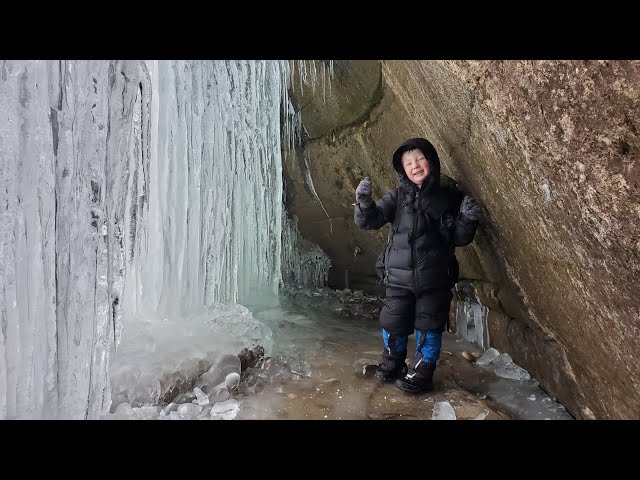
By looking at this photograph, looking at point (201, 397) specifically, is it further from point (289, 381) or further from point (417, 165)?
point (417, 165)

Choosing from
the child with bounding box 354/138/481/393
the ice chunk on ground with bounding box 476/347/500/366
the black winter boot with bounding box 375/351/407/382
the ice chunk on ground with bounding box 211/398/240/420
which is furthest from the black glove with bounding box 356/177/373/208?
the ice chunk on ground with bounding box 476/347/500/366

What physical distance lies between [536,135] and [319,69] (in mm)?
4110

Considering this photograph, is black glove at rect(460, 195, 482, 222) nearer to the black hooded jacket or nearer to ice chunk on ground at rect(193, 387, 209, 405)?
the black hooded jacket

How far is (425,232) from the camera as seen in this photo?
3.11 m

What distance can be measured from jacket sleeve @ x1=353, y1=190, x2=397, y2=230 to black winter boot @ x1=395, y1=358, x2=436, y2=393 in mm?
1141

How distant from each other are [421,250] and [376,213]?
472 millimetres

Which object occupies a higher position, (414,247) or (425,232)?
(425,232)

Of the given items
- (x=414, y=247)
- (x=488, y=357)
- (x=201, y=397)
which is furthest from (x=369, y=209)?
(x=488, y=357)

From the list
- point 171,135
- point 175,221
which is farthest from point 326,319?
point 171,135

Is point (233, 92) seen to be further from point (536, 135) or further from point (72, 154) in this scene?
point (536, 135)

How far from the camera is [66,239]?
233 cm

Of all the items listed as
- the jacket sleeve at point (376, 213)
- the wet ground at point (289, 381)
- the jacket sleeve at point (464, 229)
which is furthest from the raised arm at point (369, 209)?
the wet ground at point (289, 381)

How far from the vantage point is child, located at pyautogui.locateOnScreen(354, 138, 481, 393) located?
307 cm

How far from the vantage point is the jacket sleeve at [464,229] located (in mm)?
2969
